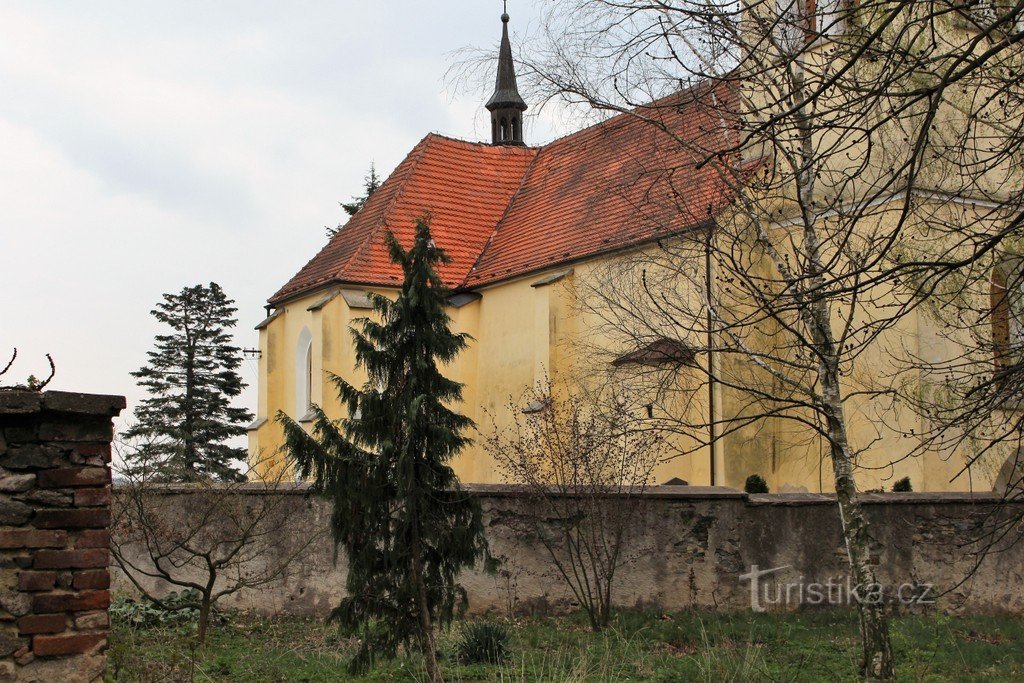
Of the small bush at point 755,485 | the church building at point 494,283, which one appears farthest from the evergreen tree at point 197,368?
the small bush at point 755,485

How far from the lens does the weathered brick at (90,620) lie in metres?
5.28

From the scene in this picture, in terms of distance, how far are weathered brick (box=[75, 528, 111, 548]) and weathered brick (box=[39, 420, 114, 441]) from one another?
44 centimetres

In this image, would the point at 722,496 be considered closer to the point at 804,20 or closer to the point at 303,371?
the point at 804,20

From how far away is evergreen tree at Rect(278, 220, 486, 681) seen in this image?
348 inches

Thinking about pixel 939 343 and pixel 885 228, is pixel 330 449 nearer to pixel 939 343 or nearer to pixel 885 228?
pixel 885 228

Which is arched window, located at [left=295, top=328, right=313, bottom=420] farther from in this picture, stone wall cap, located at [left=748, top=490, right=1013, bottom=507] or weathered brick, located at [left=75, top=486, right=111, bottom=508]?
weathered brick, located at [left=75, top=486, right=111, bottom=508]

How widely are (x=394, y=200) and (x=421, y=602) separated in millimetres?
17231

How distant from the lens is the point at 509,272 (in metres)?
23.5

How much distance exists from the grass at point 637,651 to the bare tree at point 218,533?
1.90 feet

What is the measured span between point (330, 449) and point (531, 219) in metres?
16.5

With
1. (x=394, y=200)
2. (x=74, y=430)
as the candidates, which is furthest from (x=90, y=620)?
(x=394, y=200)

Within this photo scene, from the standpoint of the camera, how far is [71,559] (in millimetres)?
5289

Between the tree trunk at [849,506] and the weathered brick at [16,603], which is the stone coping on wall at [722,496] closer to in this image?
the tree trunk at [849,506]

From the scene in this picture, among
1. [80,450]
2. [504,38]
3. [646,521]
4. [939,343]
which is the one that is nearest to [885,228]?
[939,343]
